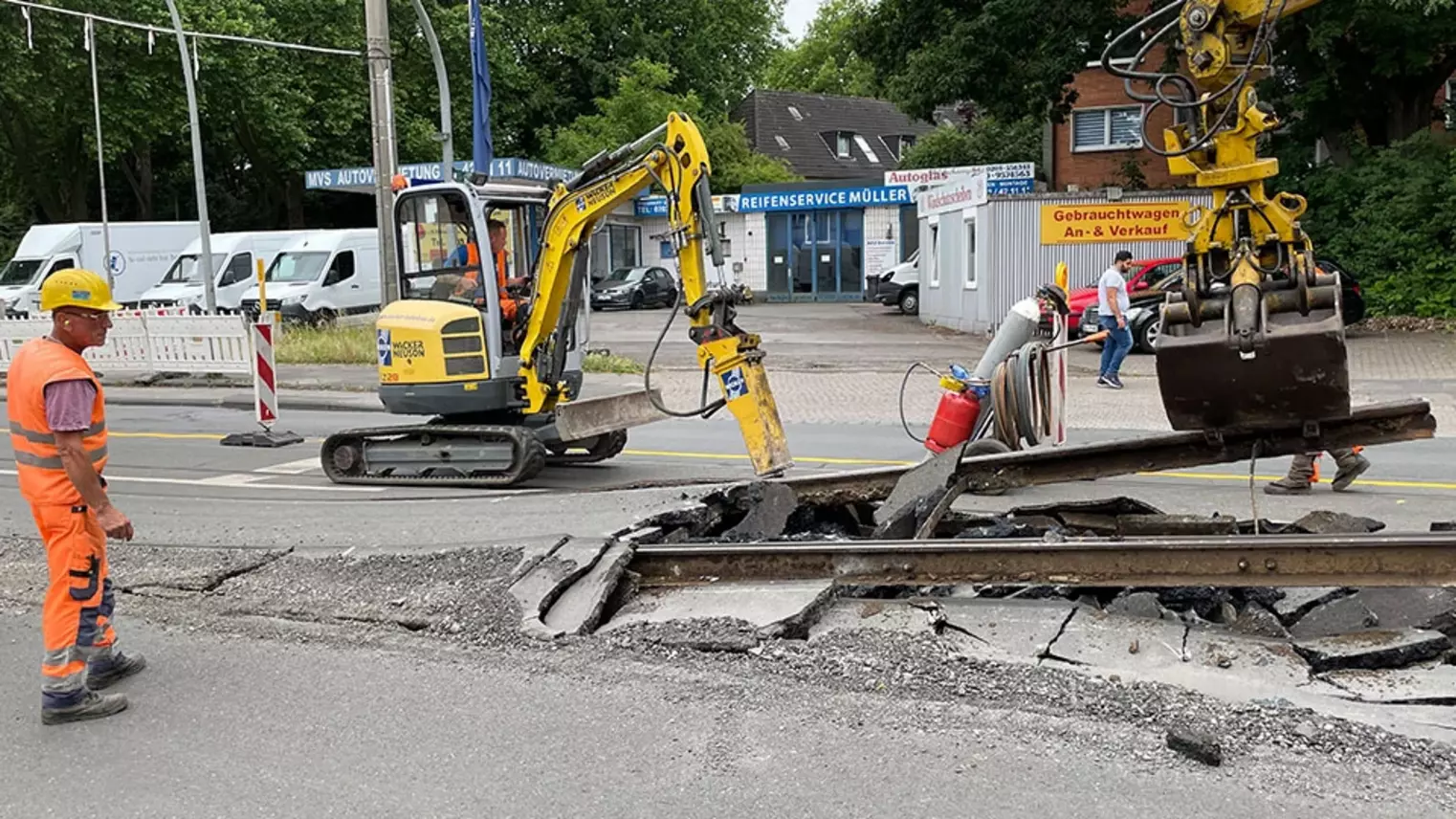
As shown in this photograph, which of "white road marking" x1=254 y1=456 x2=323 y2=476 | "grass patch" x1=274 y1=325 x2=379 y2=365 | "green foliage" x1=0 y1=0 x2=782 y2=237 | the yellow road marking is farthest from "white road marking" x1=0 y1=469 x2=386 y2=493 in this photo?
"green foliage" x1=0 y1=0 x2=782 y2=237

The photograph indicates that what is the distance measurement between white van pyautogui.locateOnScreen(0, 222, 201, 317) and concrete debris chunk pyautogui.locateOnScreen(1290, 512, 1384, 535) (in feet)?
99.1

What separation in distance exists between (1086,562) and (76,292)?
4.37m

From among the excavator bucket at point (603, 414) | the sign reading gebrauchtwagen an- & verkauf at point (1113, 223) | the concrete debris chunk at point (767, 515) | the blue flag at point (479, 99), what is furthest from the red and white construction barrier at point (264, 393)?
the sign reading gebrauchtwagen an- & verkauf at point (1113, 223)

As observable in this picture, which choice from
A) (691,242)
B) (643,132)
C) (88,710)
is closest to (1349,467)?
(691,242)

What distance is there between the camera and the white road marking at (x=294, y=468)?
1103 cm

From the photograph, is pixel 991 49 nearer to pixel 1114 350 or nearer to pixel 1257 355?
pixel 1114 350

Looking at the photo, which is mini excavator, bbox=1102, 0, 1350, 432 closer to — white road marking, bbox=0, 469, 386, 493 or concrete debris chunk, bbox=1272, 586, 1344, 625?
concrete debris chunk, bbox=1272, 586, 1344, 625

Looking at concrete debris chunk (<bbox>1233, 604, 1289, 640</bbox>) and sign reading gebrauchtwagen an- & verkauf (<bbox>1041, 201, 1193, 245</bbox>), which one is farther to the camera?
sign reading gebrauchtwagen an- & verkauf (<bbox>1041, 201, 1193, 245</bbox>)

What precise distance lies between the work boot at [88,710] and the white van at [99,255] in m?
28.7

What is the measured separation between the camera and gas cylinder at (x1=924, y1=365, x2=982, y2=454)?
9086 millimetres

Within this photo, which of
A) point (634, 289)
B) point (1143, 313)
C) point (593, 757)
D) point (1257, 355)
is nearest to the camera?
point (593, 757)

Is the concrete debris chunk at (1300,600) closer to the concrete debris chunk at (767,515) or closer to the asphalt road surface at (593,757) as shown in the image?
the asphalt road surface at (593,757)

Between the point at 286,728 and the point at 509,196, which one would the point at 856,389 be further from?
the point at 286,728

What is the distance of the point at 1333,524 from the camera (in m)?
6.59
